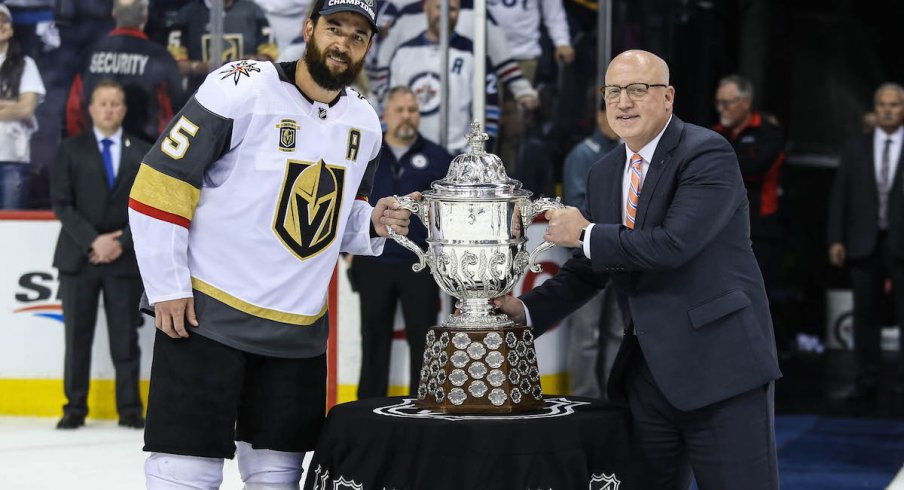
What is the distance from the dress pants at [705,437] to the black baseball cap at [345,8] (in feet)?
3.06

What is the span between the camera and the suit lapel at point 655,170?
10.0ft

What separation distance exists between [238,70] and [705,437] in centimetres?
125

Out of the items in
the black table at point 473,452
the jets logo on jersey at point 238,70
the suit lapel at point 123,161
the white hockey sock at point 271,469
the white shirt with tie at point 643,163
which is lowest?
the white hockey sock at point 271,469

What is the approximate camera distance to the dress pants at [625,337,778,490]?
3.05 metres

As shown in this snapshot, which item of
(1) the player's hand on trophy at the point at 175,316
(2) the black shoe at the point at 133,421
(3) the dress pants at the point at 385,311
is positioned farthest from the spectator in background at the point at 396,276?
(1) the player's hand on trophy at the point at 175,316

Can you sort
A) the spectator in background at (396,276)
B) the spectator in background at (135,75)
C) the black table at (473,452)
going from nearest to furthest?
1. the black table at (473,452)
2. the spectator in background at (396,276)
3. the spectator in background at (135,75)

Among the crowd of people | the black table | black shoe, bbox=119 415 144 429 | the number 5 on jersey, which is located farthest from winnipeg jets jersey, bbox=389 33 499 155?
the black table

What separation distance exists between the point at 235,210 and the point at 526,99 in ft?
12.2

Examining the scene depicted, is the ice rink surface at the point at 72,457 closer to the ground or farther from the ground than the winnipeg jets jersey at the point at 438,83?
closer to the ground

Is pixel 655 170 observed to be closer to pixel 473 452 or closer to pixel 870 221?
pixel 473 452

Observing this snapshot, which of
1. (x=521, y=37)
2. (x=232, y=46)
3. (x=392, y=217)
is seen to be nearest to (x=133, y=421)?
(x=232, y=46)

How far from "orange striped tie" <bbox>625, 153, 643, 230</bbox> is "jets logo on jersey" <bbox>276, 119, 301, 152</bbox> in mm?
726

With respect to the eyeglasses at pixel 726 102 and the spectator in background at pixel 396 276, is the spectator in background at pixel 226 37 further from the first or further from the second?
the eyeglasses at pixel 726 102

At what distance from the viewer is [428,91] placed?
6371 millimetres
